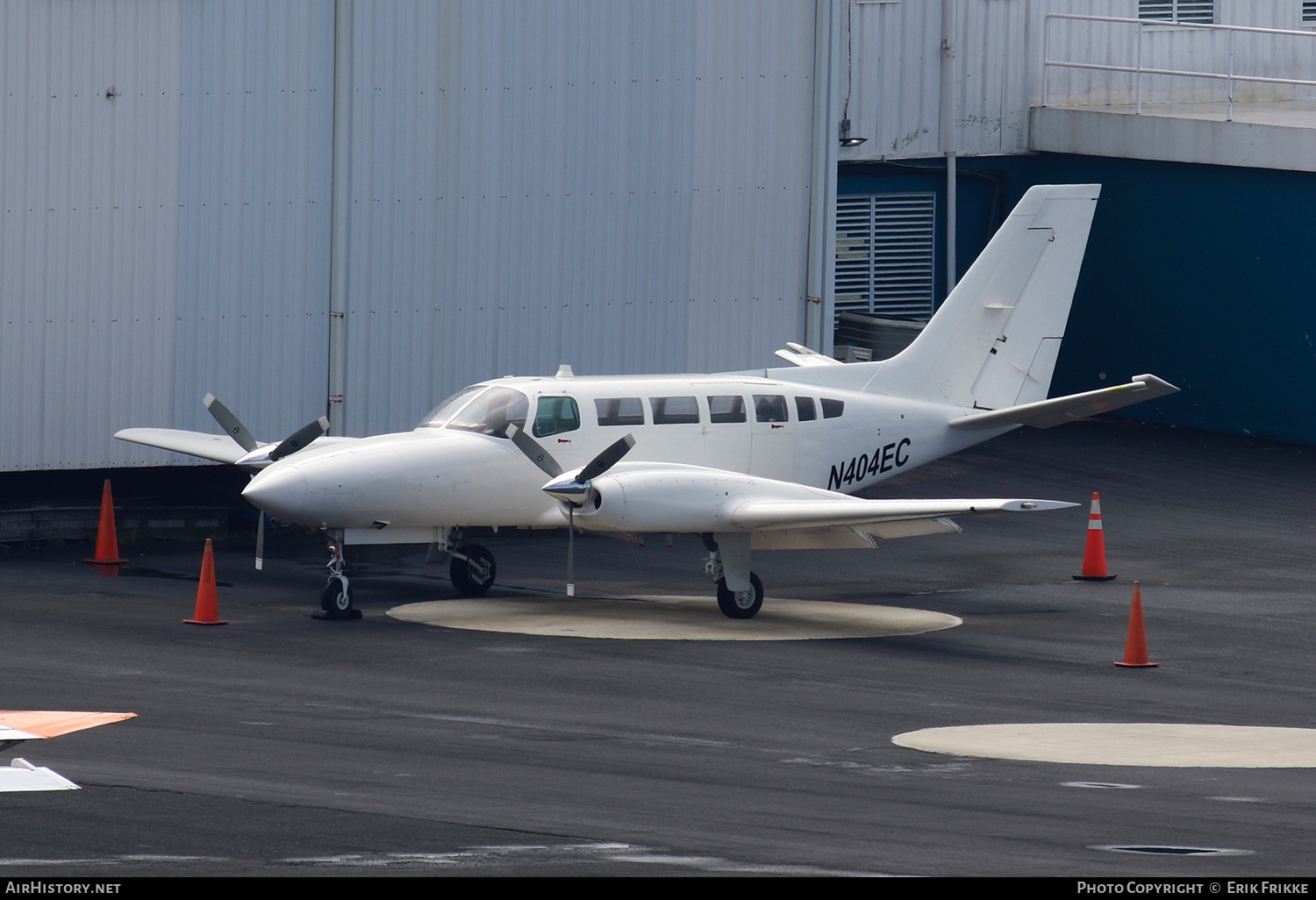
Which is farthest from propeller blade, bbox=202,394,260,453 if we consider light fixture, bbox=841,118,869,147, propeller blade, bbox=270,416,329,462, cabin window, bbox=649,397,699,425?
light fixture, bbox=841,118,869,147

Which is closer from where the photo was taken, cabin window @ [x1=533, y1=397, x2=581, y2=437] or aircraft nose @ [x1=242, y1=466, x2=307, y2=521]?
aircraft nose @ [x1=242, y1=466, x2=307, y2=521]

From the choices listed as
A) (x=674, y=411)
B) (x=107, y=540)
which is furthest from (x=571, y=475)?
(x=107, y=540)

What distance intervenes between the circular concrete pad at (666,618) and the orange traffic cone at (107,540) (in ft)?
12.2

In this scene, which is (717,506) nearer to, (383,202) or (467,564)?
(467,564)

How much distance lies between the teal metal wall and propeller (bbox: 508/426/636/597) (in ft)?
48.0

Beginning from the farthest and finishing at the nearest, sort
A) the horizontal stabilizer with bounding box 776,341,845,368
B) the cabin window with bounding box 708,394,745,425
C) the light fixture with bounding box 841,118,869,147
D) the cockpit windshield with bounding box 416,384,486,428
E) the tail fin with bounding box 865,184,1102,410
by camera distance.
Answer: the light fixture with bounding box 841,118,869,147, the horizontal stabilizer with bounding box 776,341,845,368, the tail fin with bounding box 865,184,1102,410, the cabin window with bounding box 708,394,745,425, the cockpit windshield with bounding box 416,384,486,428

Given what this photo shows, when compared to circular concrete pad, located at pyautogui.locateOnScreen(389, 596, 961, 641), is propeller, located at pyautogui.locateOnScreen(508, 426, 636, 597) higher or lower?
higher

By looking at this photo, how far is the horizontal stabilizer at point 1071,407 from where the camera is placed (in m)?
19.2

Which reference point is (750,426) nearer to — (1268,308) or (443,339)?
(443,339)

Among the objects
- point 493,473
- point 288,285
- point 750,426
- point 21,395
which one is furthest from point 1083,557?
point 21,395

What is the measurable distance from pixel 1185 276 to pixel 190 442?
1668 centimetres

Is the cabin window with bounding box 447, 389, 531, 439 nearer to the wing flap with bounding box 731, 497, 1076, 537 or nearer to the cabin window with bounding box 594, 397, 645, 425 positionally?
the cabin window with bounding box 594, 397, 645, 425

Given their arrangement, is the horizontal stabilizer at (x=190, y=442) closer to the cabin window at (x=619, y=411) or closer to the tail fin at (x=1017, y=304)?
the cabin window at (x=619, y=411)

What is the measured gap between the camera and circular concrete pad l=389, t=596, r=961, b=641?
1795 cm
